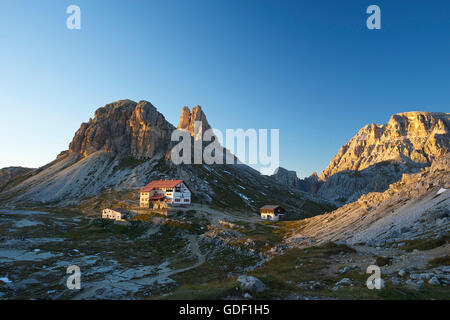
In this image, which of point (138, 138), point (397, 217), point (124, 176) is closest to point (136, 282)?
point (397, 217)

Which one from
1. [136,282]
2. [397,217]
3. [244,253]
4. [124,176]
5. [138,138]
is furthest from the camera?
[138,138]

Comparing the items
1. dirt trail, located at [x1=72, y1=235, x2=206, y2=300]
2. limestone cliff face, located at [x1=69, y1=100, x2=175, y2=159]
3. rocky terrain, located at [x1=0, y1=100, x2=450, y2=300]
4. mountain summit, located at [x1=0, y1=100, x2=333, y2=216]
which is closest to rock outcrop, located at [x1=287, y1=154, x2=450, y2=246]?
rocky terrain, located at [x1=0, y1=100, x2=450, y2=300]

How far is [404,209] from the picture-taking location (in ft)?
157

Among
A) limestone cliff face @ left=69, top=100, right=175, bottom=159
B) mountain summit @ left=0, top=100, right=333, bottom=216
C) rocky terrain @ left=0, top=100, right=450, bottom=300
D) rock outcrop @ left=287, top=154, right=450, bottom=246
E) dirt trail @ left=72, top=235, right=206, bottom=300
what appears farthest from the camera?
limestone cliff face @ left=69, top=100, right=175, bottom=159

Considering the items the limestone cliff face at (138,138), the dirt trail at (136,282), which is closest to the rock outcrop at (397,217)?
the dirt trail at (136,282)

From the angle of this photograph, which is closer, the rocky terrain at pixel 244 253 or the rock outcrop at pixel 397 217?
the rocky terrain at pixel 244 253

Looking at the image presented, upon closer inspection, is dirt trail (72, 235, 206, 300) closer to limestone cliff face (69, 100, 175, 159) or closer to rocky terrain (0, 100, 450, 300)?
rocky terrain (0, 100, 450, 300)

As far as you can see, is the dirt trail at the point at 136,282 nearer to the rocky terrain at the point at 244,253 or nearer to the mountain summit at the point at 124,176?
the rocky terrain at the point at 244,253

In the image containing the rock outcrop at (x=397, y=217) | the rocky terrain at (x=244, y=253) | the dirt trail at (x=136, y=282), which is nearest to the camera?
the rocky terrain at (x=244, y=253)

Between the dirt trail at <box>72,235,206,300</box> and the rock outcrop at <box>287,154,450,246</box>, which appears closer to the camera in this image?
the dirt trail at <box>72,235,206,300</box>

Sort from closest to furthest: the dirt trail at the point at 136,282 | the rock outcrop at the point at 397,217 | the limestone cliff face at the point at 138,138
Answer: the dirt trail at the point at 136,282 < the rock outcrop at the point at 397,217 < the limestone cliff face at the point at 138,138

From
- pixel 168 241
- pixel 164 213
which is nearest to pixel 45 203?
pixel 164 213

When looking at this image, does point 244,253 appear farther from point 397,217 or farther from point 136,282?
point 397,217
